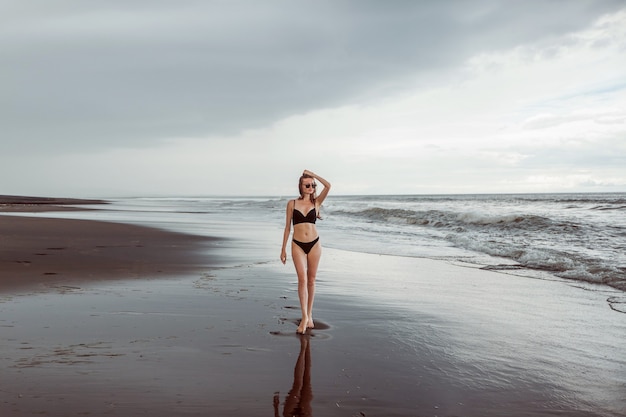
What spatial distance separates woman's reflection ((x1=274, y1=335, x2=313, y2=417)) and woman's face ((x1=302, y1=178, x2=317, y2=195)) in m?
1.96

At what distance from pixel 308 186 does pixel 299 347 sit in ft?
6.25

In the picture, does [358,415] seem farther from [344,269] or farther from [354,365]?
[344,269]

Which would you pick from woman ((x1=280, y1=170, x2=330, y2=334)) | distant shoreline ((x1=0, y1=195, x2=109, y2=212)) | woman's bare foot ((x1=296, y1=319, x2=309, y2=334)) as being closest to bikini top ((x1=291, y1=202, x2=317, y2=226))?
woman ((x1=280, y1=170, x2=330, y2=334))

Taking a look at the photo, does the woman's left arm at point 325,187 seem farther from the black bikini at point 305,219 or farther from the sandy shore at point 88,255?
the sandy shore at point 88,255

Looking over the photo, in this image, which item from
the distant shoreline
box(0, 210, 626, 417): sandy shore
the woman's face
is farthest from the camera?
the distant shoreline

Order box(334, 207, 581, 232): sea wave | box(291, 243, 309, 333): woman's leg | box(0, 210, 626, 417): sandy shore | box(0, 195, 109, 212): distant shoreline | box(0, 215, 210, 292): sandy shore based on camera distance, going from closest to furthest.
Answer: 1. box(0, 210, 626, 417): sandy shore
2. box(291, 243, 309, 333): woman's leg
3. box(0, 215, 210, 292): sandy shore
4. box(334, 207, 581, 232): sea wave
5. box(0, 195, 109, 212): distant shoreline

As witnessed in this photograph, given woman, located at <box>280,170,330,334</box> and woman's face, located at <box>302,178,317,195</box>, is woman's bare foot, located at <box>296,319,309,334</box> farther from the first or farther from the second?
woman's face, located at <box>302,178,317,195</box>

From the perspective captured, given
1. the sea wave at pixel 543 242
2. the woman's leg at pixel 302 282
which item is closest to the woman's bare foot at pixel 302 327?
the woman's leg at pixel 302 282

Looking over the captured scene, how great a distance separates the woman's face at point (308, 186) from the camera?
18.6 feet

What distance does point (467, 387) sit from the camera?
12.7 ft

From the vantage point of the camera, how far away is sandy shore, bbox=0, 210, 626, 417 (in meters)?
3.51

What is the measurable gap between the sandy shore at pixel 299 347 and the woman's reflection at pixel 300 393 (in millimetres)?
16

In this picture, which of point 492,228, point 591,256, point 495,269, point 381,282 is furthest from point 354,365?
point 492,228

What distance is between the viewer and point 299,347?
4.79 m
